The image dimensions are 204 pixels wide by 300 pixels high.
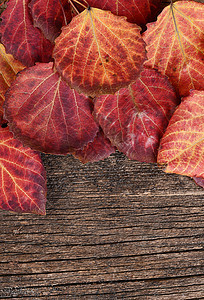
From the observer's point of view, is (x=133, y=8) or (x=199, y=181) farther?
(x=199, y=181)

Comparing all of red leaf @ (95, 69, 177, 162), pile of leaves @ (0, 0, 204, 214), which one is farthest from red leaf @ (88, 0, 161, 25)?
red leaf @ (95, 69, 177, 162)

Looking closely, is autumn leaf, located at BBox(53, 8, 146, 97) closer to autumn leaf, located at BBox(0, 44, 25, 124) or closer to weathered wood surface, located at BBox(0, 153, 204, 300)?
autumn leaf, located at BBox(0, 44, 25, 124)

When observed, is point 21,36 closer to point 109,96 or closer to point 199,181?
point 109,96

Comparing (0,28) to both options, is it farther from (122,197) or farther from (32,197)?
(122,197)

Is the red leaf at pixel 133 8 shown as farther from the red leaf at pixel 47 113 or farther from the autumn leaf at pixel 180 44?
the red leaf at pixel 47 113

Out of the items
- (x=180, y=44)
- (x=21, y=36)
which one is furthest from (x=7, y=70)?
(x=180, y=44)
